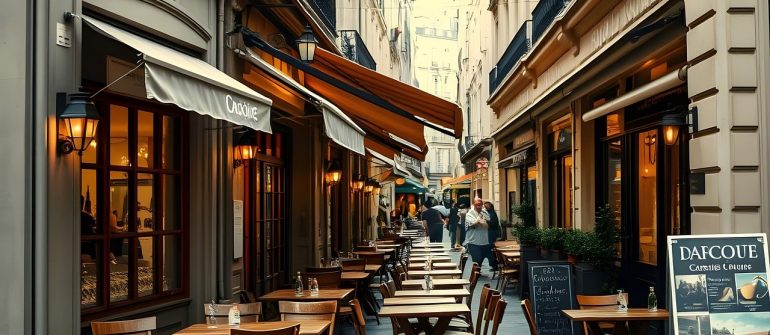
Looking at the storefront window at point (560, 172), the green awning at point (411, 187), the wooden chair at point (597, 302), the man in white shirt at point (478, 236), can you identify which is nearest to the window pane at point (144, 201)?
the wooden chair at point (597, 302)

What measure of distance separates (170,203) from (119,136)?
1.20 m

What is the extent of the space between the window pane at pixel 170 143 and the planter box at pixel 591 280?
5318 millimetres

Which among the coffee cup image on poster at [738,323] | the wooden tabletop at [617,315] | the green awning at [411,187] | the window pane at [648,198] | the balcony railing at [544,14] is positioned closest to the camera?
the coffee cup image on poster at [738,323]

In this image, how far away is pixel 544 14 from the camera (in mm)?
15766

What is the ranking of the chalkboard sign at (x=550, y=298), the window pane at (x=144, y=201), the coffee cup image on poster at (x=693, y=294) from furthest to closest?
the chalkboard sign at (x=550, y=298), the window pane at (x=144, y=201), the coffee cup image on poster at (x=693, y=294)

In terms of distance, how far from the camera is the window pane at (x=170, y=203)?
8.95m

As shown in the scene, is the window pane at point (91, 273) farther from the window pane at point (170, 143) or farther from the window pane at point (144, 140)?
the window pane at point (170, 143)

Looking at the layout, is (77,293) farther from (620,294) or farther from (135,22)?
(620,294)

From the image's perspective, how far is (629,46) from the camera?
31.5ft

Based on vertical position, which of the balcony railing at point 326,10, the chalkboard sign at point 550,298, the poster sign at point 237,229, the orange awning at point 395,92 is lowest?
the chalkboard sign at point 550,298

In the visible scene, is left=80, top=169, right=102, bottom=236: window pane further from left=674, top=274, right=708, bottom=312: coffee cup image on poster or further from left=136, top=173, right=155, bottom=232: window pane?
left=674, top=274, right=708, bottom=312: coffee cup image on poster

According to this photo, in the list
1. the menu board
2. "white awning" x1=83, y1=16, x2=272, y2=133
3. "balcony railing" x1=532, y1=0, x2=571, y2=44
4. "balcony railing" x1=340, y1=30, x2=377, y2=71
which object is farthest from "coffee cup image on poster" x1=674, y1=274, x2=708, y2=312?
"balcony railing" x1=340, y1=30, x2=377, y2=71

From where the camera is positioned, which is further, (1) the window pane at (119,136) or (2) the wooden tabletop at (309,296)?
(2) the wooden tabletop at (309,296)

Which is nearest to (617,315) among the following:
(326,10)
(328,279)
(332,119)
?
(332,119)
